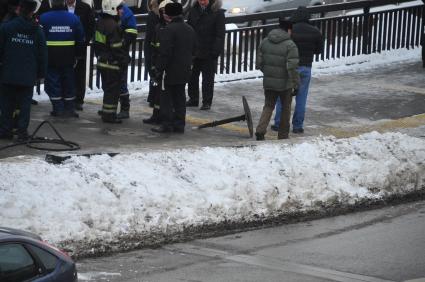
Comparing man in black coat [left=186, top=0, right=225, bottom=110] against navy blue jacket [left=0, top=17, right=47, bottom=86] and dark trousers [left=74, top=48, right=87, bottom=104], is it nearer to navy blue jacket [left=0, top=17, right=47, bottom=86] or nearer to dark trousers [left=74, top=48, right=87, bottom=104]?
dark trousers [left=74, top=48, right=87, bottom=104]

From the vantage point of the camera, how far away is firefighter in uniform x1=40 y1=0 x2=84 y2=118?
50.5 ft

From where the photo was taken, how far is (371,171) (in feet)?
46.5

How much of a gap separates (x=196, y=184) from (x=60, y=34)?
13.6 feet

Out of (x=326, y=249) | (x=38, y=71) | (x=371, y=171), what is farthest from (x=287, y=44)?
(x=326, y=249)

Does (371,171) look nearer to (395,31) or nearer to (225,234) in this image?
(225,234)

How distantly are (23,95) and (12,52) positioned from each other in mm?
587

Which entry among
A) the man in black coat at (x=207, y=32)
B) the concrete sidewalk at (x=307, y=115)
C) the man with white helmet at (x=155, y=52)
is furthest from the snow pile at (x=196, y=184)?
the man in black coat at (x=207, y=32)

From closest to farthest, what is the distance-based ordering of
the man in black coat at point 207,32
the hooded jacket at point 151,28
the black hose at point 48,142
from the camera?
Answer: the black hose at point 48,142 → the hooded jacket at point 151,28 → the man in black coat at point 207,32

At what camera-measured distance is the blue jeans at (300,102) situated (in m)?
16.5

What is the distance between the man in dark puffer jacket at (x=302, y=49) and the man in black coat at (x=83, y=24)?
→ 3.12m

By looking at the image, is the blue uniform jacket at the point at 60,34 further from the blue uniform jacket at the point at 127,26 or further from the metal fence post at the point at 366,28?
the metal fence post at the point at 366,28

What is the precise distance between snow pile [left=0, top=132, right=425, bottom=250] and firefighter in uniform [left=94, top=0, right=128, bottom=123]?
8.81 feet

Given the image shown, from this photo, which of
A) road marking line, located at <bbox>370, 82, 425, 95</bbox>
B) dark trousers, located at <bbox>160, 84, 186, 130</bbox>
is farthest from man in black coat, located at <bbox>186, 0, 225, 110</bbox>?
road marking line, located at <bbox>370, 82, 425, 95</bbox>

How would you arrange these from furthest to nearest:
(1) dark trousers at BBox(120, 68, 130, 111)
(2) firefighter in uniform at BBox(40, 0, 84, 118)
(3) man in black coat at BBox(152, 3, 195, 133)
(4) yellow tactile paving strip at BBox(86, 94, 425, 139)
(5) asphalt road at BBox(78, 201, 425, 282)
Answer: (4) yellow tactile paving strip at BBox(86, 94, 425, 139) → (1) dark trousers at BBox(120, 68, 130, 111) → (2) firefighter in uniform at BBox(40, 0, 84, 118) → (3) man in black coat at BBox(152, 3, 195, 133) → (5) asphalt road at BBox(78, 201, 425, 282)
